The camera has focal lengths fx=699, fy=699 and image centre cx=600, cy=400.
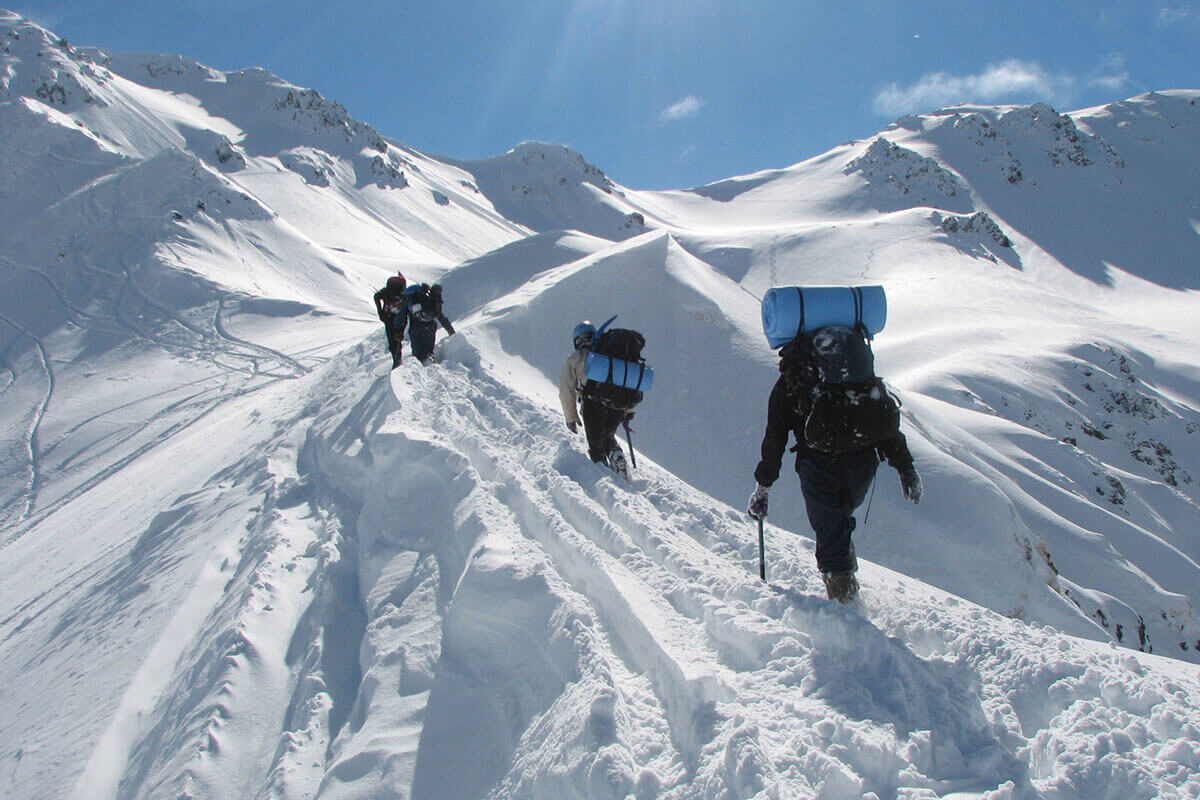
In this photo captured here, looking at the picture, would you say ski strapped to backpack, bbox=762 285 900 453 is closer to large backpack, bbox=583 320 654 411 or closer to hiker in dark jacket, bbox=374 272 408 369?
large backpack, bbox=583 320 654 411

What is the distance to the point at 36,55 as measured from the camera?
146ft

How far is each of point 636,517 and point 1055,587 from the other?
5.77 meters

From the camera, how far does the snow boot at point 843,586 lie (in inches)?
149

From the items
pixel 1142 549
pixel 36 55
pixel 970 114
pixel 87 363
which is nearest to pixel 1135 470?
pixel 1142 549

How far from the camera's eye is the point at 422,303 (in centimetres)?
1047

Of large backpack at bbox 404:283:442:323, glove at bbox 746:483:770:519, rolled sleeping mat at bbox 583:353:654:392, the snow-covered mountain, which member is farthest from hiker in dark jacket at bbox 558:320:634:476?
large backpack at bbox 404:283:442:323

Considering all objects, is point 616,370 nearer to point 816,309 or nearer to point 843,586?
point 816,309

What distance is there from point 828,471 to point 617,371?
3.16 m

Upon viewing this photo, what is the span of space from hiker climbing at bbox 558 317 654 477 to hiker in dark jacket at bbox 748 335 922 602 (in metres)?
2.70

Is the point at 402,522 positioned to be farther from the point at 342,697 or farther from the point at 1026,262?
the point at 1026,262

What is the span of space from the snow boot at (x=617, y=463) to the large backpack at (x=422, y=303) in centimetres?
522

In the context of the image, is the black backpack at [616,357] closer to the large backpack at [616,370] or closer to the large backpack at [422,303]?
the large backpack at [616,370]

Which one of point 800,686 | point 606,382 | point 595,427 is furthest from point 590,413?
point 800,686

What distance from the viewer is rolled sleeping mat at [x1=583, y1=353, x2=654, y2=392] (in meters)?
6.55
